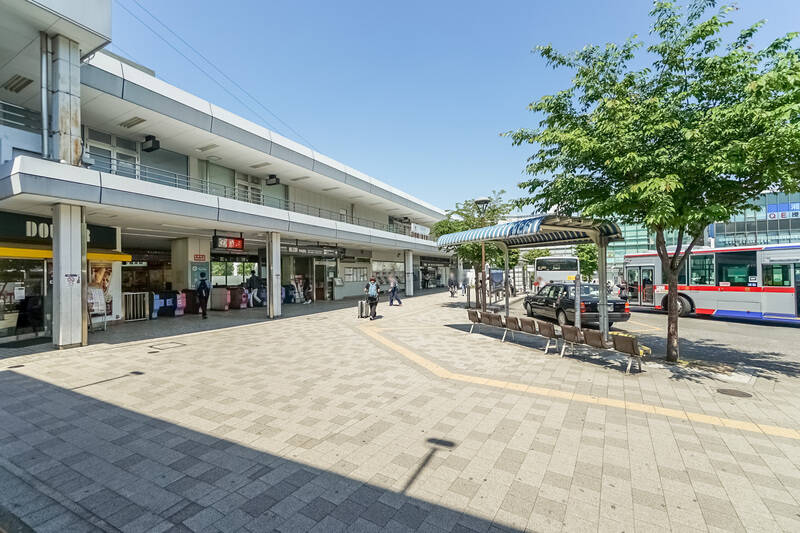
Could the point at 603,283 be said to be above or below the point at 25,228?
below

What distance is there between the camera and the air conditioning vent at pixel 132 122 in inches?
477

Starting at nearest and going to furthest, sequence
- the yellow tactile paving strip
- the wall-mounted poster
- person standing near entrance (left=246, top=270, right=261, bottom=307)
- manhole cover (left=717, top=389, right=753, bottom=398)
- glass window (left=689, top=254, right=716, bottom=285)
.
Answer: the yellow tactile paving strip → manhole cover (left=717, top=389, right=753, bottom=398) → the wall-mounted poster → glass window (left=689, top=254, right=716, bottom=285) → person standing near entrance (left=246, top=270, right=261, bottom=307)

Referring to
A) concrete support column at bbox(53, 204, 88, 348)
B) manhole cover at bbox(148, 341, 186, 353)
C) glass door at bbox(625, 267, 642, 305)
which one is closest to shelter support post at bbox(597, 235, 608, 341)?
glass door at bbox(625, 267, 642, 305)

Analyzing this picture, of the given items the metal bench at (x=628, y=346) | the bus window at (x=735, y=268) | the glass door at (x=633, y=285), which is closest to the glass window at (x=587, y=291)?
the metal bench at (x=628, y=346)

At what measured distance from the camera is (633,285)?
18.4m

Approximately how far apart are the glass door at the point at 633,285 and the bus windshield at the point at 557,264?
7961 millimetres

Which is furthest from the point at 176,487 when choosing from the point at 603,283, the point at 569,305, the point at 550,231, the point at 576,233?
the point at 569,305

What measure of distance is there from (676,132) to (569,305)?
7249 mm

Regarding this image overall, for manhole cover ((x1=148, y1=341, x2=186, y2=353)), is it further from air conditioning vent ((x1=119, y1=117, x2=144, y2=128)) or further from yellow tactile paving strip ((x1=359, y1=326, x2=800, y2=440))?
air conditioning vent ((x1=119, y1=117, x2=144, y2=128))

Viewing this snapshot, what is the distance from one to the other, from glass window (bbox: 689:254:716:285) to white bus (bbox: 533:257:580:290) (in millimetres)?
11159

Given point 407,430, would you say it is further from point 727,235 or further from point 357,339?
point 727,235

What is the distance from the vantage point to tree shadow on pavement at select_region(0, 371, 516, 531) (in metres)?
2.88

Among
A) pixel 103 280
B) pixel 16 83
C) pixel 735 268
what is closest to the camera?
pixel 16 83

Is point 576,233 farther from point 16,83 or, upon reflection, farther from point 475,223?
point 16,83
